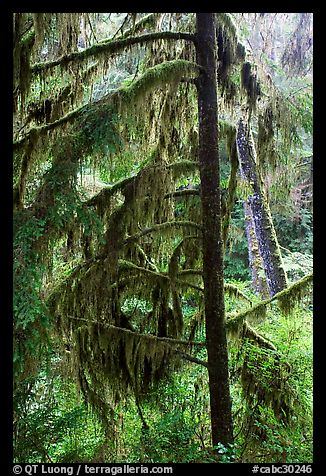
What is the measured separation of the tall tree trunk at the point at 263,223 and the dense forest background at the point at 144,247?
6.79ft

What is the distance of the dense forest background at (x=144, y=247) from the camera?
3223 mm

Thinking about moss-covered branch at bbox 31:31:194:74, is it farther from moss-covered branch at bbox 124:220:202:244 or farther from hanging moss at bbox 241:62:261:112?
moss-covered branch at bbox 124:220:202:244

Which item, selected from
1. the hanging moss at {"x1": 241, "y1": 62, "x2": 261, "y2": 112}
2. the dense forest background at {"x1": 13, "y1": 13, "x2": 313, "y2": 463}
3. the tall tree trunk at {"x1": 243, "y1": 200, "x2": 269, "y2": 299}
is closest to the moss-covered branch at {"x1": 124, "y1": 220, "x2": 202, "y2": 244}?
the dense forest background at {"x1": 13, "y1": 13, "x2": 313, "y2": 463}

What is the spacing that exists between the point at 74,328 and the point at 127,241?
97 centimetres

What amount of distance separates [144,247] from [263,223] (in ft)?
11.2

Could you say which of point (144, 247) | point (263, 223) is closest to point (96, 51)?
point (144, 247)

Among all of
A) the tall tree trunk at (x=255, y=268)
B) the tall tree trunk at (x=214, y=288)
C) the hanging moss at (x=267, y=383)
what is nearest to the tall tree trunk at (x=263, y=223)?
the tall tree trunk at (x=255, y=268)

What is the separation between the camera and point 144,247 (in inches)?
178

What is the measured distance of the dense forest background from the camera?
322cm

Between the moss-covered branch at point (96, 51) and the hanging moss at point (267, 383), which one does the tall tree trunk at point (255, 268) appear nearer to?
the hanging moss at point (267, 383)

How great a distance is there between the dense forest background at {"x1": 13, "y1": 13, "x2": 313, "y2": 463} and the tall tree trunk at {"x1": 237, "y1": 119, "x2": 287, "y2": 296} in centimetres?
207

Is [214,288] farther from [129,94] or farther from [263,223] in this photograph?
[263,223]
